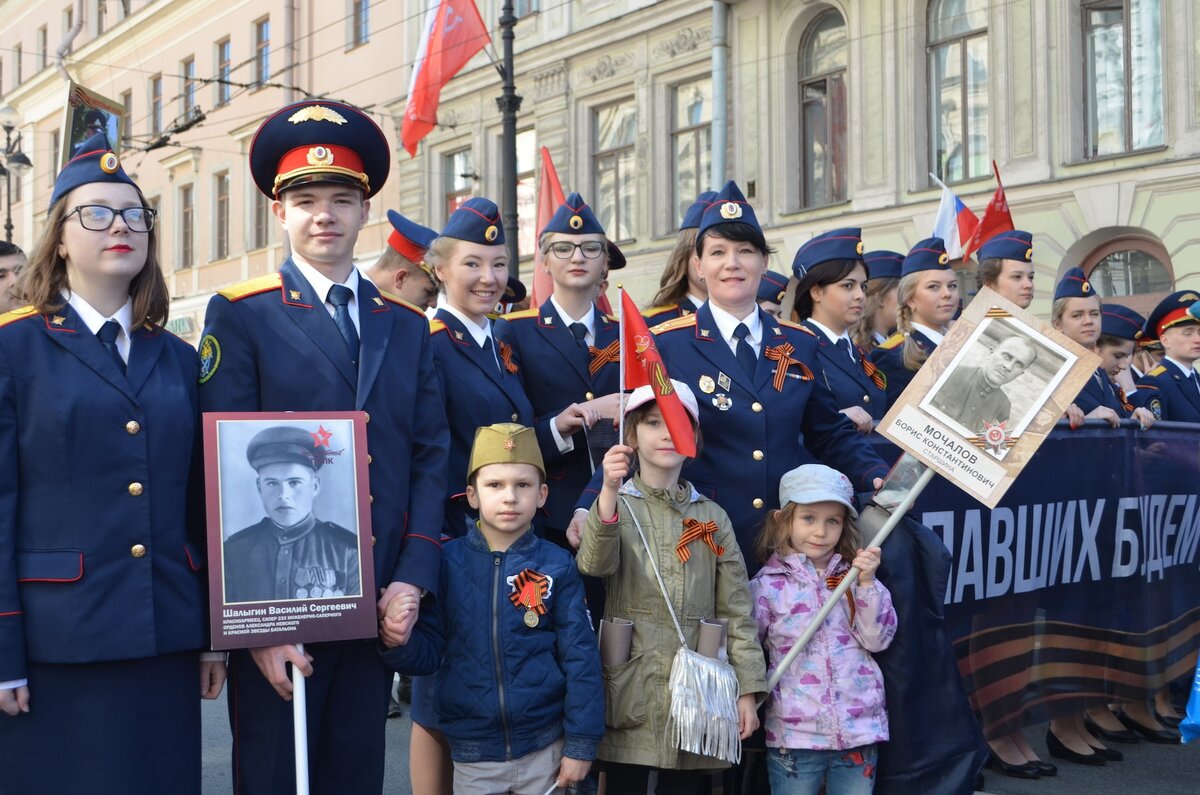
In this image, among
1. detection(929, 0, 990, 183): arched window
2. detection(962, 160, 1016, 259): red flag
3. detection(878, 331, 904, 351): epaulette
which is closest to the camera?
detection(878, 331, 904, 351): epaulette

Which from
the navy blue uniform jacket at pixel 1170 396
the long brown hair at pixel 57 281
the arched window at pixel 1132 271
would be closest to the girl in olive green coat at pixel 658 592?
the long brown hair at pixel 57 281

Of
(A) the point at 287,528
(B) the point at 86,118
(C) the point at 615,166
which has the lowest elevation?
(A) the point at 287,528

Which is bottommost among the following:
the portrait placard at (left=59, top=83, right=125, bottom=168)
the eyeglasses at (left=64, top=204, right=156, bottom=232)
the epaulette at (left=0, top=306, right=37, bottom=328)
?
the epaulette at (left=0, top=306, right=37, bottom=328)

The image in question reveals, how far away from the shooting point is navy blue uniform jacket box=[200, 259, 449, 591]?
3.34 m

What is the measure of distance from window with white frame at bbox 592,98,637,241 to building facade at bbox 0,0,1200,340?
4cm

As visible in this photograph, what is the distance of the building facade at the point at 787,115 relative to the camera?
15156 millimetres

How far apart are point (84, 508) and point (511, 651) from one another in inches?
49.6

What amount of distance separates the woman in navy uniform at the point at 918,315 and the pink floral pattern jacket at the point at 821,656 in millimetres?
1841

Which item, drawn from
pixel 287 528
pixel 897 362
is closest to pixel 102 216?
pixel 287 528

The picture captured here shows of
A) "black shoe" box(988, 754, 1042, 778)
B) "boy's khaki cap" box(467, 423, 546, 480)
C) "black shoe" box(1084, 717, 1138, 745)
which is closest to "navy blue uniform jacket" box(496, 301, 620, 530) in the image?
"boy's khaki cap" box(467, 423, 546, 480)

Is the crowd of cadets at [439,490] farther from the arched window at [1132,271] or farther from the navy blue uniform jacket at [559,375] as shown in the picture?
the arched window at [1132,271]

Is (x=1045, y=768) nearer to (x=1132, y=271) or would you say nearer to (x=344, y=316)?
(x=344, y=316)

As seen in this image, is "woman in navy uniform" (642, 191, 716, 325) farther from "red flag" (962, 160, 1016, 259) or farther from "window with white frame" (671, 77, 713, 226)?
"window with white frame" (671, 77, 713, 226)

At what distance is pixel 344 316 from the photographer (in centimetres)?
350
